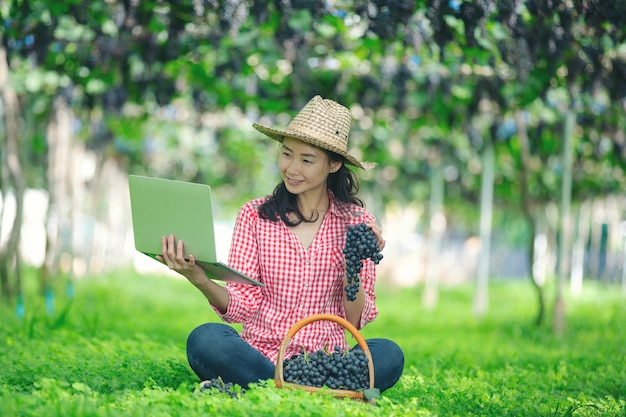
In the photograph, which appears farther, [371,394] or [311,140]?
[311,140]

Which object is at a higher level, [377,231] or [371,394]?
[377,231]

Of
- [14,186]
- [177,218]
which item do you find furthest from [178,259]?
[14,186]

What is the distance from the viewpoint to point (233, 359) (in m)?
4.27

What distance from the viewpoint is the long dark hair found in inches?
180

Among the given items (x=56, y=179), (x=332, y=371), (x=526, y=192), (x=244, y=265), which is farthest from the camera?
(x=56, y=179)

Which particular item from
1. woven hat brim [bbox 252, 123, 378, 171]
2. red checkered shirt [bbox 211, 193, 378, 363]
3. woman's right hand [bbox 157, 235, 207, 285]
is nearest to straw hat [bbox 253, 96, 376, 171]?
woven hat brim [bbox 252, 123, 378, 171]

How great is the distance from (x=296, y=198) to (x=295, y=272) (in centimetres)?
39

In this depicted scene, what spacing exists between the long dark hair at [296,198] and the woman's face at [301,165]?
0.08m

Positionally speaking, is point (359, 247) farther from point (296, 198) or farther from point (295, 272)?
point (296, 198)

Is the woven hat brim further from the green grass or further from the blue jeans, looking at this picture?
the green grass

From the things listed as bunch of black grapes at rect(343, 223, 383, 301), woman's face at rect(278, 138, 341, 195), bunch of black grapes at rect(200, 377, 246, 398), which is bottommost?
bunch of black grapes at rect(200, 377, 246, 398)

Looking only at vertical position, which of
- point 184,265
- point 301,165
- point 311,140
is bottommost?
point 184,265

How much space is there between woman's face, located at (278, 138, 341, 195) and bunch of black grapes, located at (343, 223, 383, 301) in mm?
497

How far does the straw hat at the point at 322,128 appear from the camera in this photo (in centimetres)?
436
